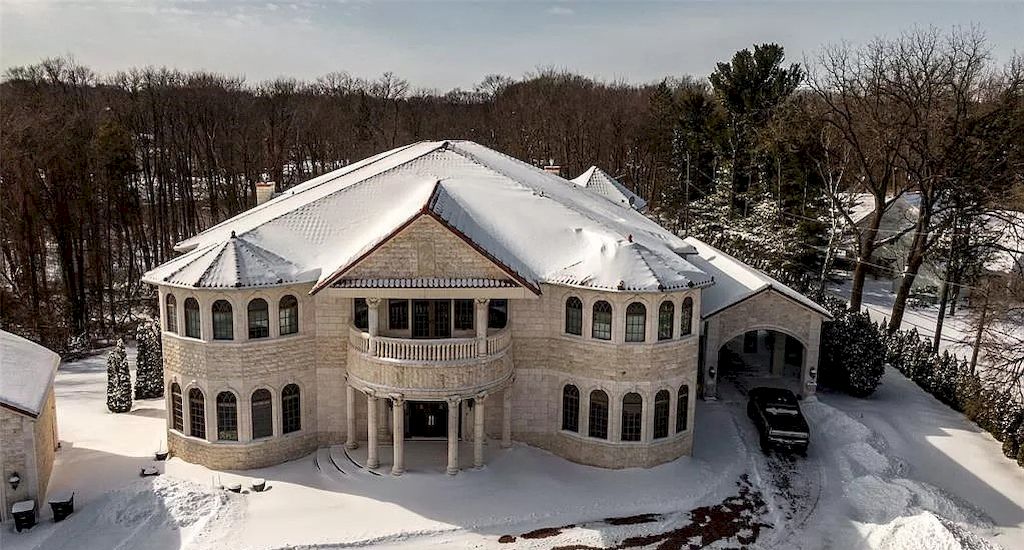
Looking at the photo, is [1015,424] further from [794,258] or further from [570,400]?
[794,258]

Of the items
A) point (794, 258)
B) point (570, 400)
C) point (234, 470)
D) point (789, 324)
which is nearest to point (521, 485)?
point (570, 400)

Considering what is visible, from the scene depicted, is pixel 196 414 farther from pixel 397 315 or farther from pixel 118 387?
pixel 397 315

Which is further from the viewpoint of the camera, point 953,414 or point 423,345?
point 953,414

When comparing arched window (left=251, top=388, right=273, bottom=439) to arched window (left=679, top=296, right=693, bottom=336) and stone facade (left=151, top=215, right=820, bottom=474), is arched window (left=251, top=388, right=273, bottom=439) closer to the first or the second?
stone facade (left=151, top=215, right=820, bottom=474)

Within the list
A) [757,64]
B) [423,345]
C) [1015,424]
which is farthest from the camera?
[757,64]

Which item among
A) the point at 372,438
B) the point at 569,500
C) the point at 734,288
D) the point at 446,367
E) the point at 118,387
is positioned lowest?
the point at 569,500

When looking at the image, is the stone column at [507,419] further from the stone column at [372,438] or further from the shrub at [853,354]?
the shrub at [853,354]

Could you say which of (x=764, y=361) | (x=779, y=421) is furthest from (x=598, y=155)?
(x=779, y=421)
